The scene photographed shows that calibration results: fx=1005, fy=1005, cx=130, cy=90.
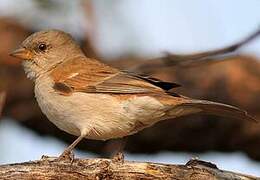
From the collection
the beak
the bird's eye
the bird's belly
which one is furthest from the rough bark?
the bird's belly

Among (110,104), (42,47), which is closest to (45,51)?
(42,47)

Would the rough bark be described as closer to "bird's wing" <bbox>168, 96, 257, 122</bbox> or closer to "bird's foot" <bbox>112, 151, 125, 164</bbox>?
"bird's wing" <bbox>168, 96, 257, 122</bbox>

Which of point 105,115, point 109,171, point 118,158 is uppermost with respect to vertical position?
point 105,115

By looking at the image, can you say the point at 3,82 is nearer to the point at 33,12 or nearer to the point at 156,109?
the point at 33,12

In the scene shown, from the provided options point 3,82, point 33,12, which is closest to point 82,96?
point 33,12

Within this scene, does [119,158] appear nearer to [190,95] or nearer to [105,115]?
[105,115]

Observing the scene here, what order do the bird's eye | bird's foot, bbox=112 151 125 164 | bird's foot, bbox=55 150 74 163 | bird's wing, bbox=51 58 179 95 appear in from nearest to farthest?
bird's foot, bbox=112 151 125 164, bird's foot, bbox=55 150 74 163, bird's wing, bbox=51 58 179 95, the bird's eye

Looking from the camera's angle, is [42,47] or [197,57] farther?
[42,47]

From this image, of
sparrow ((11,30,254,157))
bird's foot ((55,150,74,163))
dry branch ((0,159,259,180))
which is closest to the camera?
dry branch ((0,159,259,180))

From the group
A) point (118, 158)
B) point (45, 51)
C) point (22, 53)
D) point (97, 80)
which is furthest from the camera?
point (45, 51)
